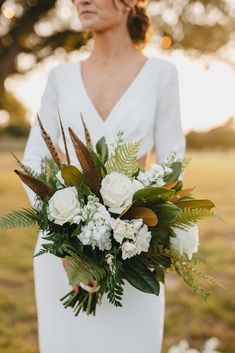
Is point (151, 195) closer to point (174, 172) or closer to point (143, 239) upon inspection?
point (143, 239)

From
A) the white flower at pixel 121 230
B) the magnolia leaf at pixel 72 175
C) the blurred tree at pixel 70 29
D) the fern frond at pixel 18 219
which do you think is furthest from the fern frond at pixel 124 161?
the blurred tree at pixel 70 29

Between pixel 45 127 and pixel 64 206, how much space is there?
3.53 ft

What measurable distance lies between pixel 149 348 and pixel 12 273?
17.8 feet

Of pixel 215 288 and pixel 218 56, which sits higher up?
pixel 218 56

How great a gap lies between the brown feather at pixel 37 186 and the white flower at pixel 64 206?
3.8 inches

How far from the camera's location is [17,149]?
30609mm

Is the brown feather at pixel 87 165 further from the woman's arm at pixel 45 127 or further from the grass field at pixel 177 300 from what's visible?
the woman's arm at pixel 45 127

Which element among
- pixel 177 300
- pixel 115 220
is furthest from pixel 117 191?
pixel 177 300

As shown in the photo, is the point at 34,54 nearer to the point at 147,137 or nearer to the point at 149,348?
the point at 147,137

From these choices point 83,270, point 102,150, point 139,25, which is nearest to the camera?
point 83,270

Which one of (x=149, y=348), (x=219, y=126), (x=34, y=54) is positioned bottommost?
(x=219, y=126)

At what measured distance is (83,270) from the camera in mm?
2348

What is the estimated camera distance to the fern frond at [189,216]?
250 cm

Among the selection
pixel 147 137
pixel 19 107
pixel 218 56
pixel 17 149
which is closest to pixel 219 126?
pixel 17 149
